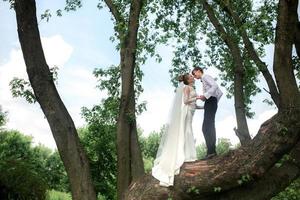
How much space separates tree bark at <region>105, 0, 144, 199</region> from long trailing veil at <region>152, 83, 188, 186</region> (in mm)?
1107

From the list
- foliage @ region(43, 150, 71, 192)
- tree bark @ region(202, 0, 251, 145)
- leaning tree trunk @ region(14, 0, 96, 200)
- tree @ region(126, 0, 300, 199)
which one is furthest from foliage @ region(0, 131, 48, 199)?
foliage @ region(43, 150, 71, 192)

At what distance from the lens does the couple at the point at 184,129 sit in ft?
33.9

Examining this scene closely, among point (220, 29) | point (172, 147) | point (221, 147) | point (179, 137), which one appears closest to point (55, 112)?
point (172, 147)

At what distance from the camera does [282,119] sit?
920 cm

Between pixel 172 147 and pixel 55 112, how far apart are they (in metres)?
2.87

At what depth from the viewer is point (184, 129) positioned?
11102mm

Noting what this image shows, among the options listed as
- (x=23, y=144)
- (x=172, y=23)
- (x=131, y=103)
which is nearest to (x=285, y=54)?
(x=131, y=103)

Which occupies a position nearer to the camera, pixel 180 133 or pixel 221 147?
pixel 180 133

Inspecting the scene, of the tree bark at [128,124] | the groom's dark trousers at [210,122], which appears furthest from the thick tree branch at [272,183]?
the tree bark at [128,124]

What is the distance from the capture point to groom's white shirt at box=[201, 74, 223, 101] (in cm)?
1051

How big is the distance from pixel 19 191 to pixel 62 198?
1669 cm

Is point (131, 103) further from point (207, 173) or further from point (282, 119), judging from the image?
point (282, 119)

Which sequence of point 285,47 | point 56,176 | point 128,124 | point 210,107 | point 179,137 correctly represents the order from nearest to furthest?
point 285,47
point 210,107
point 179,137
point 128,124
point 56,176

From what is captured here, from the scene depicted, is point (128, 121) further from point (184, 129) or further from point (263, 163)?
point (263, 163)
